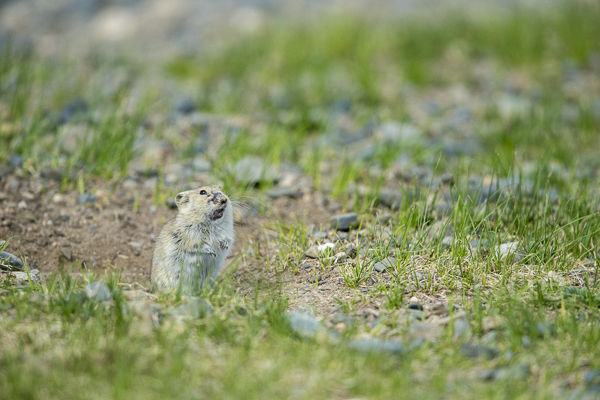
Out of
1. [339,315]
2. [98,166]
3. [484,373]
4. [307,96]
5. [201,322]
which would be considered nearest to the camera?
[484,373]

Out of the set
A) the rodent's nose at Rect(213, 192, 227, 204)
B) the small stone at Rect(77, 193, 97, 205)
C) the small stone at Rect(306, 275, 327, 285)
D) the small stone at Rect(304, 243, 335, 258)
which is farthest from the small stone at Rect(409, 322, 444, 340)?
the small stone at Rect(77, 193, 97, 205)

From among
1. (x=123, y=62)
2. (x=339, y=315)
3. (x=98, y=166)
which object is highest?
(x=123, y=62)

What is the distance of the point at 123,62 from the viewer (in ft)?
29.9

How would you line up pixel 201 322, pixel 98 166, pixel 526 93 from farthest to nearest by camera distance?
1. pixel 526 93
2. pixel 98 166
3. pixel 201 322

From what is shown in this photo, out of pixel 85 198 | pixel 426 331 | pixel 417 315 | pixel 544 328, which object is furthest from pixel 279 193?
pixel 544 328

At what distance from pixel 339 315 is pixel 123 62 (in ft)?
21.4

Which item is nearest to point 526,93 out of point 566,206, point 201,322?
point 566,206

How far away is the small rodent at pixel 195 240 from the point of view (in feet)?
14.4

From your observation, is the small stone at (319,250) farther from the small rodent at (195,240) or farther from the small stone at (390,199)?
the small stone at (390,199)

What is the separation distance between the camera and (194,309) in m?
3.71

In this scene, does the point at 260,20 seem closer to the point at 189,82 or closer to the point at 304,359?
the point at 189,82

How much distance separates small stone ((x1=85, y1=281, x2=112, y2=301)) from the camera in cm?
374

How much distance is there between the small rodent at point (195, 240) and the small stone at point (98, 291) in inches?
20.0

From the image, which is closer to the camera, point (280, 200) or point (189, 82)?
point (280, 200)
